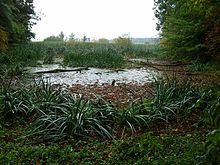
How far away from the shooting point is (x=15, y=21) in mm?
19672

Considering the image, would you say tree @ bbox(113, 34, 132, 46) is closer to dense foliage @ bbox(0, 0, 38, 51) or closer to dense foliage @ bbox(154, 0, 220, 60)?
dense foliage @ bbox(0, 0, 38, 51)

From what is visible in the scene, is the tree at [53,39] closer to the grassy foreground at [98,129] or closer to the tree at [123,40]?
the tree at [123,40]

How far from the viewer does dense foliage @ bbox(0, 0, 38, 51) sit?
1568 centimetres

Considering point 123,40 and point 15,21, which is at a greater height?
point 15,21

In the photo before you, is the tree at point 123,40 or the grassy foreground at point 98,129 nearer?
the grassy foreground at point 98,129

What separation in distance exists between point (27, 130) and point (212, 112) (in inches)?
152

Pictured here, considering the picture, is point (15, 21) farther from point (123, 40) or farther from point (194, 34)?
point (123, 40)

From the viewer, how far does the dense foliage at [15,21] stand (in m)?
15.7

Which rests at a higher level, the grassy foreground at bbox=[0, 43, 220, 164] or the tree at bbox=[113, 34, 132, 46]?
the tree at bbox=[113, 34, 132, 46]

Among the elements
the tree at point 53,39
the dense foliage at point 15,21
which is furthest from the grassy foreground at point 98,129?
the tree at point 53,39

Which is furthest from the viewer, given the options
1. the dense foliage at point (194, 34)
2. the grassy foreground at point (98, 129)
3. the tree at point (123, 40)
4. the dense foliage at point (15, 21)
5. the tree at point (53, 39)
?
the tree at point (53, 39)

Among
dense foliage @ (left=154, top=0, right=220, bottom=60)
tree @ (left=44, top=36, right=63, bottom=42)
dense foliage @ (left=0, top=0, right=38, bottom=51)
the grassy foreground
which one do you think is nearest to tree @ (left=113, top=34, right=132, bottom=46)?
tree @ (left=44, top=36, right=63, bottom=42)

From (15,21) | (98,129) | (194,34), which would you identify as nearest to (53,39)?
(15,21)

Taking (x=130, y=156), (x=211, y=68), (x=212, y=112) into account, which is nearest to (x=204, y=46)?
(x=211, y=68)
